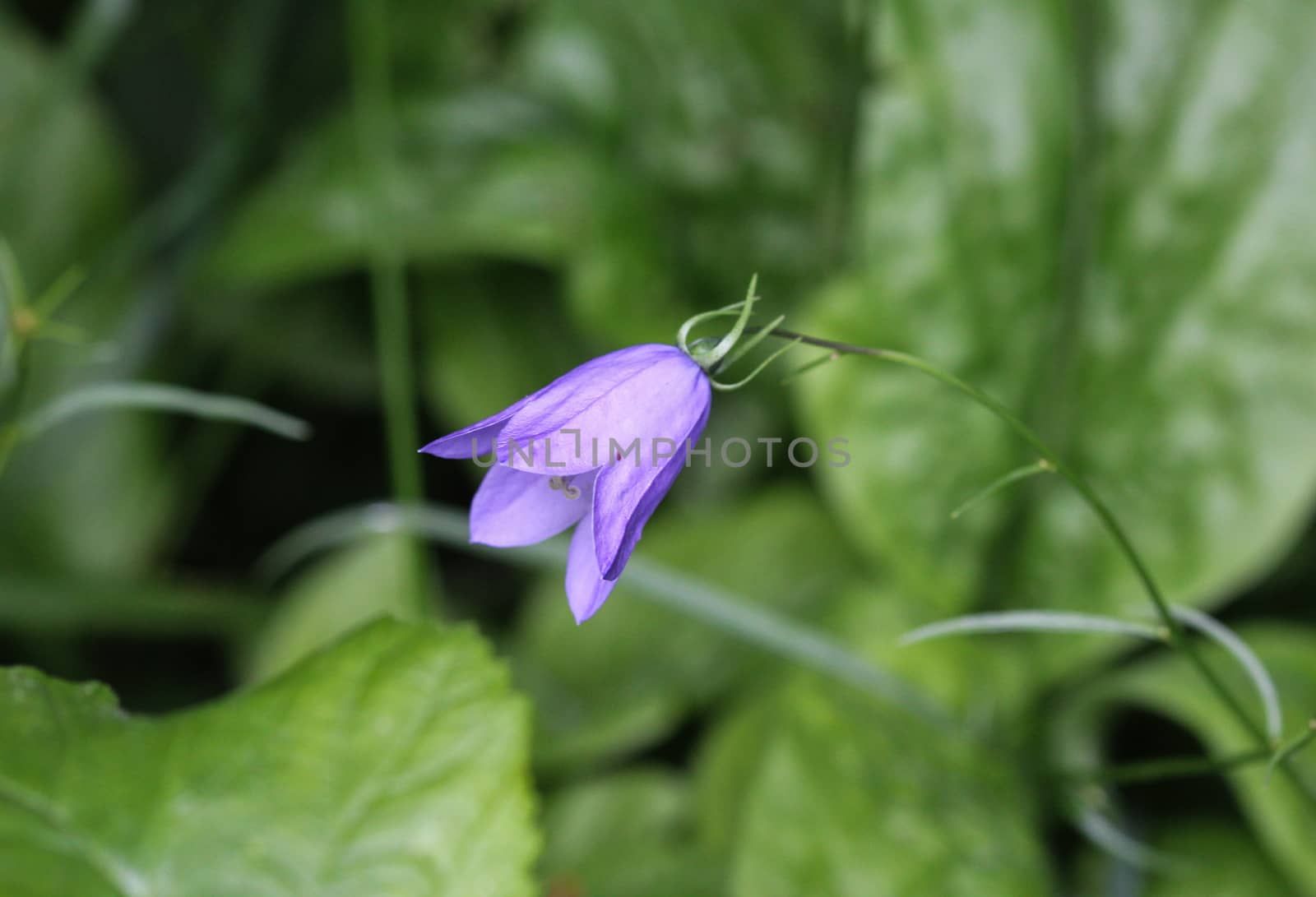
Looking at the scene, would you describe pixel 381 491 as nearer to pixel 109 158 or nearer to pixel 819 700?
pixel 109 158

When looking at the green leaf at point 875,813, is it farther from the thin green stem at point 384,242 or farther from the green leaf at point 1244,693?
the thin green stem at point 384,242

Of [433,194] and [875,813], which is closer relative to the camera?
[875,813]

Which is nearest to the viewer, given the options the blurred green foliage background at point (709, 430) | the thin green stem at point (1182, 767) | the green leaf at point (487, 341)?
the thin green stem at point (1182, 767)

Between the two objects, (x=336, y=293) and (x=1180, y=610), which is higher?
(x=1180, y=610)

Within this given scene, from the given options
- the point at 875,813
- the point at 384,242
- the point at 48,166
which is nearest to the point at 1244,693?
the point at 875,813

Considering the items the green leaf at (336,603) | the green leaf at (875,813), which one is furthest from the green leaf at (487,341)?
the green leaf at (875,813)

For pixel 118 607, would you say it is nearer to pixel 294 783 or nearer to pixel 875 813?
pixel 294 783

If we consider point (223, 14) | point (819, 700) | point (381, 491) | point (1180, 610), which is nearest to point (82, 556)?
point (381, 491)
